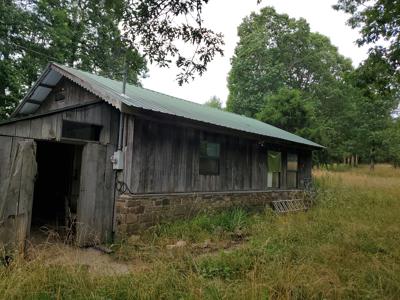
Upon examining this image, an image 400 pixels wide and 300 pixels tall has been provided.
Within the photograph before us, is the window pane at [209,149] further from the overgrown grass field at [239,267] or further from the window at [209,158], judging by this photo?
the overgrown grass field at [239,267]

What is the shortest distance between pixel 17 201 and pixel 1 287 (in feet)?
4.92

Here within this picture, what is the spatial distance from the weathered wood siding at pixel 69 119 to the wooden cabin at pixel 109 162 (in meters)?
0.02

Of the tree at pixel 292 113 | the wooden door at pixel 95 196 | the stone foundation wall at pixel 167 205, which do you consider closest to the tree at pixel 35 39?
the wooden door at pixel 95 196

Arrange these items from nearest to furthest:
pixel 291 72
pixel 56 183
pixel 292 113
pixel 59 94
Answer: pixel 59 94, pixel 56 183, pixel 292 113, pixel 291 72

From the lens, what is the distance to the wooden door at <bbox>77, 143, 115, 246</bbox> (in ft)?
22.3

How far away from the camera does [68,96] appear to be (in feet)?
31.0

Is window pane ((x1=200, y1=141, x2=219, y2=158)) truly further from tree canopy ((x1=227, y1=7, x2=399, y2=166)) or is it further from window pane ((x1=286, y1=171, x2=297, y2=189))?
tree canopy ((x1=227, y1=7, x2=399, y2=166))

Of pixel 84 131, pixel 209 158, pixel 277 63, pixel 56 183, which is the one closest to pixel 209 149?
pixel 209 158

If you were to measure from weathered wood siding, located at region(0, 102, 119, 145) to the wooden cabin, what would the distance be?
0.9 inches

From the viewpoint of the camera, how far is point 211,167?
9.80 m

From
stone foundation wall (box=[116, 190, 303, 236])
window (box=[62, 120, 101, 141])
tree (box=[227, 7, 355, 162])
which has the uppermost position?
tree (box=[227, 7, 355, 162])

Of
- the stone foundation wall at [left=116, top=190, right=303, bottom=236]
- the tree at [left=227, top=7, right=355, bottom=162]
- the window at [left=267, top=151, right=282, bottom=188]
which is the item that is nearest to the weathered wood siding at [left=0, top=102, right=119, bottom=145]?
the stone foundation wall at [left=116, top=190, right=303, bottom=236]

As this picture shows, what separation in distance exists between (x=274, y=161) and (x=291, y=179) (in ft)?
6.05

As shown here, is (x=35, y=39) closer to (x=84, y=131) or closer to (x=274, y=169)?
(x=84, y=131)
